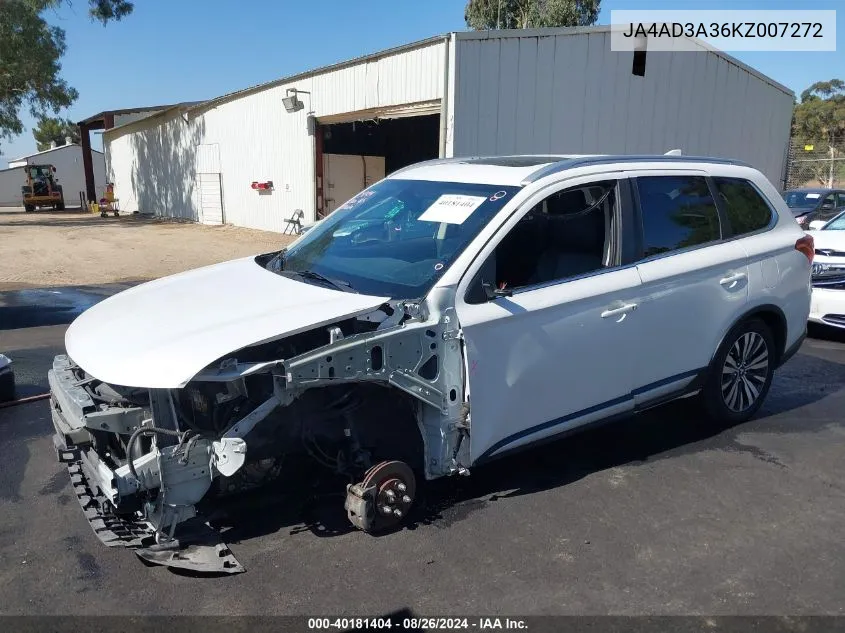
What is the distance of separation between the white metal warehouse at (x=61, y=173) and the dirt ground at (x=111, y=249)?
3030 cm

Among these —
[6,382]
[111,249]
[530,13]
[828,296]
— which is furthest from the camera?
[530,13]

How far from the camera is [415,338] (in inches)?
125

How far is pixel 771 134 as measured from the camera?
66.6 ft

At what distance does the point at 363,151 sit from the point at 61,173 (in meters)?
45.0

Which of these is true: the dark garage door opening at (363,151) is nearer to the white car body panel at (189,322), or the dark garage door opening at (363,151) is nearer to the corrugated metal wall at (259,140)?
the corrugated metal wall at (259,140)

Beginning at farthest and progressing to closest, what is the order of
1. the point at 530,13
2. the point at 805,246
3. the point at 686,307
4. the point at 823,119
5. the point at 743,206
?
the point at 823,119 < the point at 530,13 < the point at 805,246 < the point at 743,206 < the point at 686,307

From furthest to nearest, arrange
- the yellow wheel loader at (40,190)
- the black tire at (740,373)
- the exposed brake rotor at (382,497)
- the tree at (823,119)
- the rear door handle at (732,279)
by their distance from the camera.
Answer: the tree at (823,119) → the yellow wheel loader at (40,190) → the black tire at (740,373) → the rear door handle at (732,279) → the exposed brake rotor at (382,497)

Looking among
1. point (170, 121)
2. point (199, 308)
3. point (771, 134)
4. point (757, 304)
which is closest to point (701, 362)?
point (757, 304)

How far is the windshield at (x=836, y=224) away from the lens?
27.1 feet

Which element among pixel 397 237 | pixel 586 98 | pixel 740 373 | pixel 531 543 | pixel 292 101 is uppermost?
pixel 292 101

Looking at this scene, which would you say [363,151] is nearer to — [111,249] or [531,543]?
[111,249]

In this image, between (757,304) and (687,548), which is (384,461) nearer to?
(687,548)

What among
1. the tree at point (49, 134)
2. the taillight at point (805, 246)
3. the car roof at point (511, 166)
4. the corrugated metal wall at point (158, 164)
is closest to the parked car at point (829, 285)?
the taillight at point (805, 246)

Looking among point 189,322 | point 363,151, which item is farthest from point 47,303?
point 363,151
